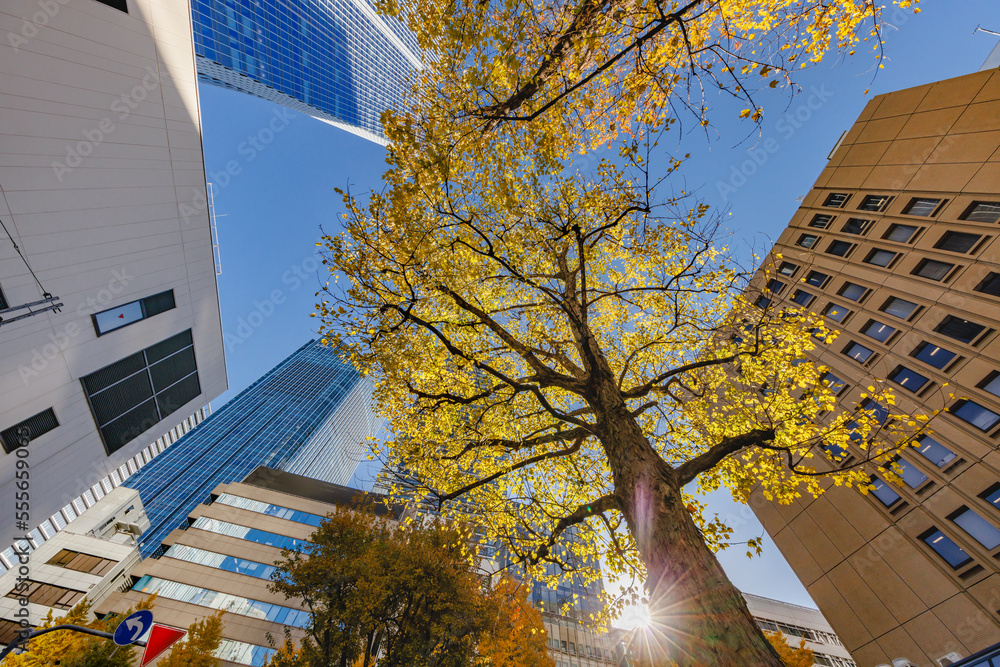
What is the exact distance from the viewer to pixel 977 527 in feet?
39.5

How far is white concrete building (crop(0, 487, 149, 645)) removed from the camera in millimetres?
24219

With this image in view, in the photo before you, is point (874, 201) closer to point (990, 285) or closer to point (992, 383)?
point (990, 285)

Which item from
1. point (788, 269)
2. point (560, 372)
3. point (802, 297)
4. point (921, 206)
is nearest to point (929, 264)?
point (921, 206)

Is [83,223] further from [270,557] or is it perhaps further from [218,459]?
[218,459]

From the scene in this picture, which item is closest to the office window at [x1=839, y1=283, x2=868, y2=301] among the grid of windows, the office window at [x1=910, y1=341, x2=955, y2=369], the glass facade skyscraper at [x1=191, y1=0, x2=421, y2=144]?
the office window at [x1=910, y1=341, x2=955, y2=369]

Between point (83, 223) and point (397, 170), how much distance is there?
11002 mm

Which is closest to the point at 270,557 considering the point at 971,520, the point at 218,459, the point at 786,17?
the point at 786,17

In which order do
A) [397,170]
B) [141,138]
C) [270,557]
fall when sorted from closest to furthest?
[397,170] < [141,138] < [270,557]

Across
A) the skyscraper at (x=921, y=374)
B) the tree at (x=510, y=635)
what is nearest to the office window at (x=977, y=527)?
the skyscraper at (x=921, y=374)

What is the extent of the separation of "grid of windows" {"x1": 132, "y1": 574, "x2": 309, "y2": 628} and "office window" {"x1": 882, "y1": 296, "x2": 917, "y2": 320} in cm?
4017

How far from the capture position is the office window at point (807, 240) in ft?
69.4

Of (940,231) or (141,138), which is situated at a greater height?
(940,231)

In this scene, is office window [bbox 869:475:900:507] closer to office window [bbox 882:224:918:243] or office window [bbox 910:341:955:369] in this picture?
office window [bbox 910:341:955:369]

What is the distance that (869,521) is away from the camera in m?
14.7
